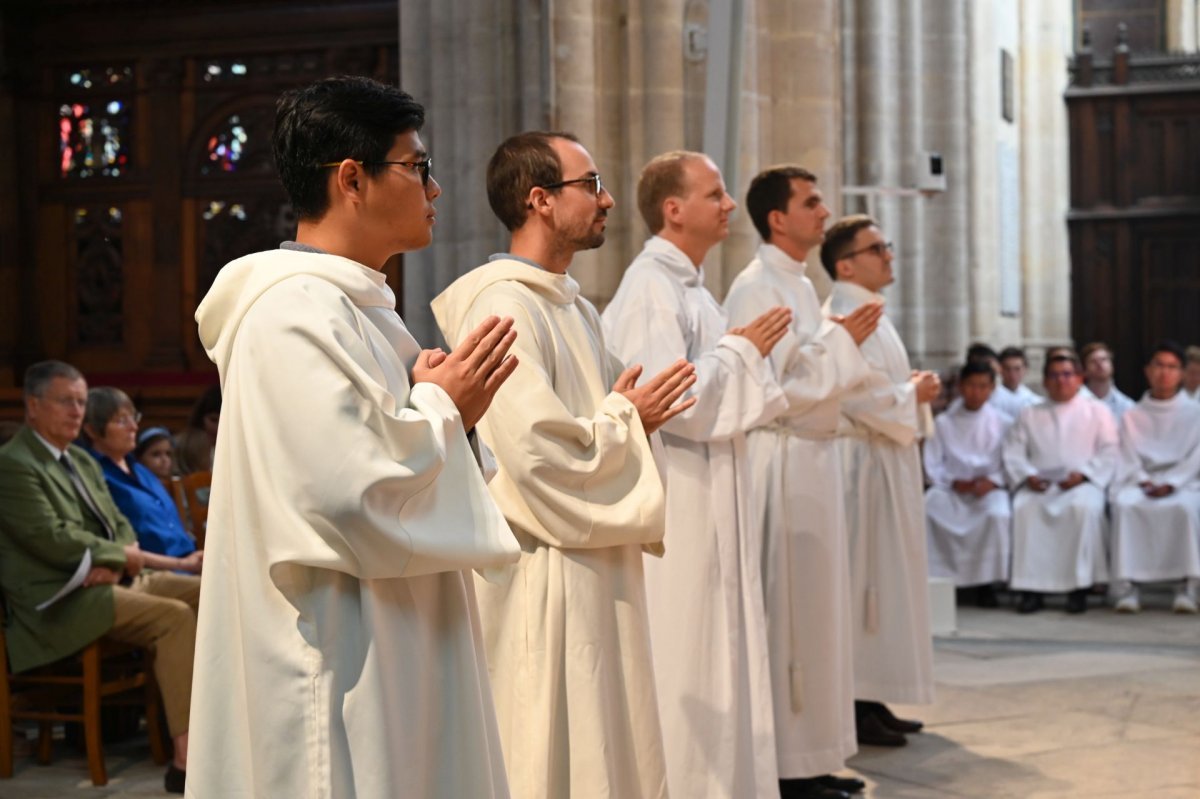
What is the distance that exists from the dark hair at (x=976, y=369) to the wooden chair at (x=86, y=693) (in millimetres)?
6279

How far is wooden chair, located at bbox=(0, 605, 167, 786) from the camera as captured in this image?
18.6 feet

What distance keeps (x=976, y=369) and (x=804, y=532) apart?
229 inches

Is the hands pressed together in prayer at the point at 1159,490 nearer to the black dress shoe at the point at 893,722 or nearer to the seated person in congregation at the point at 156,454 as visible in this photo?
the black dress shoe at the point at 893,722

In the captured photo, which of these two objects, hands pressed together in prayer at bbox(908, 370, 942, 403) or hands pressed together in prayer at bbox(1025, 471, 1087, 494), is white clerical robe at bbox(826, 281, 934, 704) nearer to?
hands pressed together in prayer at bbox(908, 370, 942, 403)

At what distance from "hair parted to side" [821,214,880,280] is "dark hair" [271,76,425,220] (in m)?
4.03

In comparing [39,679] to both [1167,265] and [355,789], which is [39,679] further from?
[1167,265]

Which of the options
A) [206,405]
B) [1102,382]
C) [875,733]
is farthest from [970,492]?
[206,405]

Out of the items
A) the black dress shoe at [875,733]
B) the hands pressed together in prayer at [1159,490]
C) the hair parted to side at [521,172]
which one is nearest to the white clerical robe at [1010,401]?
the hands pressed together in prayer at [1159,490]

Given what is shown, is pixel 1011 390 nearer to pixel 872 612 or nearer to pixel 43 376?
pixel 872 612

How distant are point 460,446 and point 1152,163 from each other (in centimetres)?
1450

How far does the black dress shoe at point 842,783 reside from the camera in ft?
17.4

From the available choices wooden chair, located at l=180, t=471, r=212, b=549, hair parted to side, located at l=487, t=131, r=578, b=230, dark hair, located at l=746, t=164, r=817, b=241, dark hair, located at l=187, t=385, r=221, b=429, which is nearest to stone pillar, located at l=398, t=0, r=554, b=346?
dark hair, located at l=187, t=385, r=221, b=429

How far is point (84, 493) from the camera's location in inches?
231

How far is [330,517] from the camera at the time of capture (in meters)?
2.31
